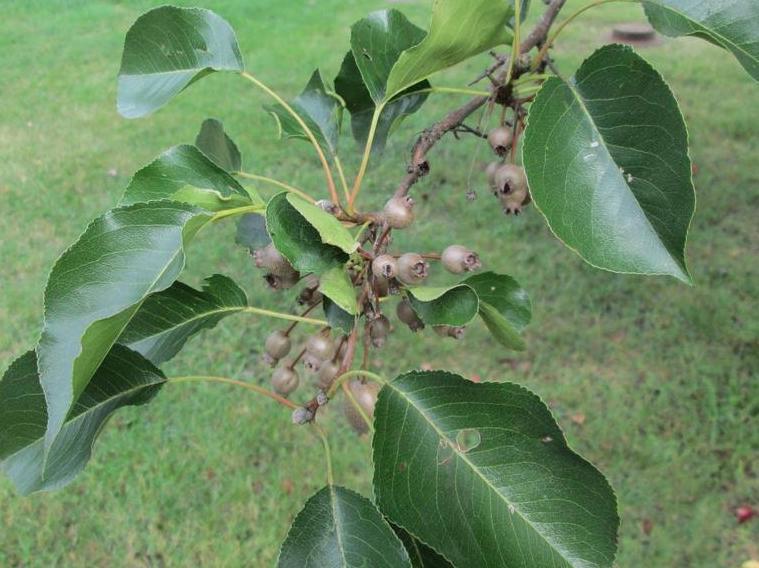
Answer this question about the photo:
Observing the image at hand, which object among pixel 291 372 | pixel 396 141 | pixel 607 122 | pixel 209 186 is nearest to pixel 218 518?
pixel 291 372

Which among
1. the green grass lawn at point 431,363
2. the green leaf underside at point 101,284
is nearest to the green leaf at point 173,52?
the green leaf underside at point 101,284

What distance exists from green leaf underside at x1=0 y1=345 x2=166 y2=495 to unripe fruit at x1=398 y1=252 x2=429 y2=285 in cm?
36

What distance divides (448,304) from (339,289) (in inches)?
5.2

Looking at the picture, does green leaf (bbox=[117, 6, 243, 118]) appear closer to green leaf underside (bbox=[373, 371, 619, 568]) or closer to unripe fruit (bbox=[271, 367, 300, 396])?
unripe fruit (bbox=[271, 367, 300, 396])

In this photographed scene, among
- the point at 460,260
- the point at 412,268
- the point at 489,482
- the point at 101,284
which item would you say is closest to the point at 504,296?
the point at 460,260

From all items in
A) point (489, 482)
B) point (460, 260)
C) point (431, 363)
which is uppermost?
point (460, 260)

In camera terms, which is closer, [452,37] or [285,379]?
[452,37]

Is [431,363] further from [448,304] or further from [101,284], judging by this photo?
[101,284]

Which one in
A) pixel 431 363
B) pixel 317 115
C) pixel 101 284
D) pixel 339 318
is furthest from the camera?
pixel 431 363

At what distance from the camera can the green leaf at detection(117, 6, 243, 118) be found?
110 centimetres

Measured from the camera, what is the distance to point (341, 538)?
35.8 inches

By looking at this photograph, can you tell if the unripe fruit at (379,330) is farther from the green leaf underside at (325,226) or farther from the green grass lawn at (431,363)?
the green grass lawn at (431,363)

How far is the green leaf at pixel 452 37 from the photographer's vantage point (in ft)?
2.72

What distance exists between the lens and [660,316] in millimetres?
3516
